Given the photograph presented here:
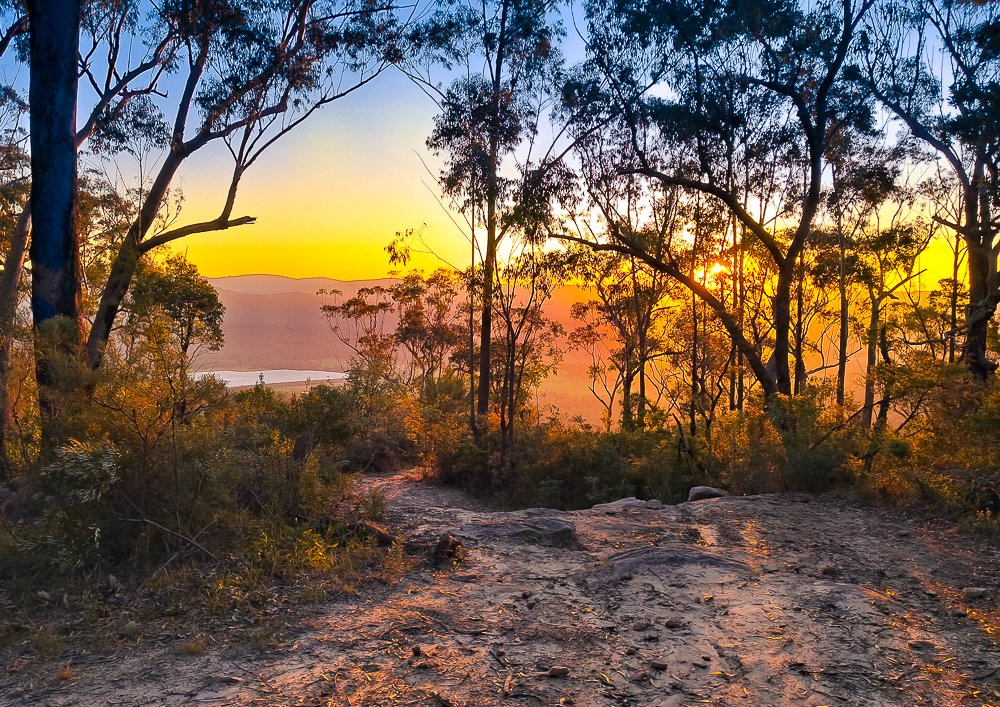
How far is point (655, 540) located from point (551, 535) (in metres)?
0.95

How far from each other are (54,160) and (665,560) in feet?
26.1

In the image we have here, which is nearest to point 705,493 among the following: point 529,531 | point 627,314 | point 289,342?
point 529,531

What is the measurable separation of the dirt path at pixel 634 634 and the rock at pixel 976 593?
0.5 inches

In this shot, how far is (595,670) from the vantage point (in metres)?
3.64

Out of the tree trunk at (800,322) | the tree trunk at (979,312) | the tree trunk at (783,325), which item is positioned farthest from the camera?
the tree trunk at (800,322)

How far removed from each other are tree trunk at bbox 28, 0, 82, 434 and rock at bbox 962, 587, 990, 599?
8.55 metres

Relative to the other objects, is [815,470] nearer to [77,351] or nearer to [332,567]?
[332,567]

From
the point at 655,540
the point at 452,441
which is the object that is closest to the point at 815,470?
the point at 655,540

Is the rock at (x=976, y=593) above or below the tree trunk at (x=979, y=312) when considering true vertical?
below

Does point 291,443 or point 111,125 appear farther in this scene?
point 111,125

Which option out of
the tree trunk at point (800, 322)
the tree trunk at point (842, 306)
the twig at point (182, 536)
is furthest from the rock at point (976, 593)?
the tree trunk at point (842, 306)

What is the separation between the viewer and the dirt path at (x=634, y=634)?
337 centimetres

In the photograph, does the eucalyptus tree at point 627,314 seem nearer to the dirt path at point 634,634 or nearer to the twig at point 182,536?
the dirt path at point 634,634

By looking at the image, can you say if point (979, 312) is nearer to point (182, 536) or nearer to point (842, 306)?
point (182, 536)
